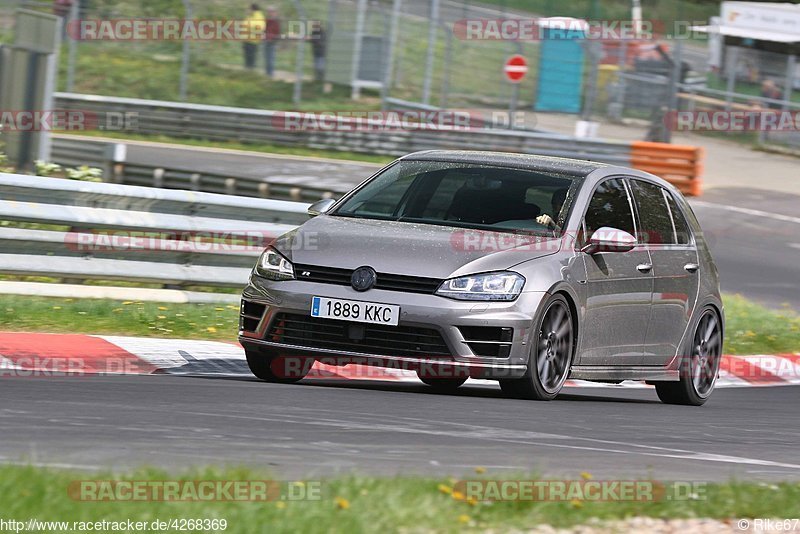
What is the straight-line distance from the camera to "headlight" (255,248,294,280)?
27.4ft

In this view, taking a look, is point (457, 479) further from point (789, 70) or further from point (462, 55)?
point (789, 70)

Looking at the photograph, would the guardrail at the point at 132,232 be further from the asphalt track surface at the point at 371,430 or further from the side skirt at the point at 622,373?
the side skirt at the point at 622,373

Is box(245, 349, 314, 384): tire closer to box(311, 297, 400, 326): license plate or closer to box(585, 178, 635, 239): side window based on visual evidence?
box(311, 297, 400, 326): license plate

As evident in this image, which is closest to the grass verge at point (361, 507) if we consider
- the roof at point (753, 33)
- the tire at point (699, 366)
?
the tire at point (699, 366)

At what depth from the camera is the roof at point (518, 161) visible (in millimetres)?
9328

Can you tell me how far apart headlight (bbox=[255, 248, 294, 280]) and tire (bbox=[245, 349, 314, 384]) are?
1.55ft

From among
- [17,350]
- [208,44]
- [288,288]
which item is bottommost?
[17,350]

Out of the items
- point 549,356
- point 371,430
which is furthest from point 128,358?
point 371,430

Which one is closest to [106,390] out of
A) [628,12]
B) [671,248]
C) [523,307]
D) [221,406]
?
[221,406]

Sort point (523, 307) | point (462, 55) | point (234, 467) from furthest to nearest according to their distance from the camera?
point (462, 55), point (523, 307), point (234, 467)

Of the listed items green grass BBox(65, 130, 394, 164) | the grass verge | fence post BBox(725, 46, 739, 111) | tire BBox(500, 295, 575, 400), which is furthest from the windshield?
fence post BBox(725, 46, 739, 111)

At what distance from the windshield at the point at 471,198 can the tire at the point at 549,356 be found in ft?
1.77

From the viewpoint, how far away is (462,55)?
102ft

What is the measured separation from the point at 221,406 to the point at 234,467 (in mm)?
1879
